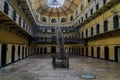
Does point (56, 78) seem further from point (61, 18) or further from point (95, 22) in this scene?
point (61, 18)

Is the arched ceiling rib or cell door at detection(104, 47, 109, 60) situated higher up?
the arched ceiling rib

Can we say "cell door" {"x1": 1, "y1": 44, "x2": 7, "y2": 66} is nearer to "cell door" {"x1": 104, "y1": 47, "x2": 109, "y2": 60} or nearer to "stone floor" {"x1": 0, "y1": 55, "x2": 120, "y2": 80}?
"stone floor" {"x1": 0, "y1": 55, "x2": 120, "y2": 80}

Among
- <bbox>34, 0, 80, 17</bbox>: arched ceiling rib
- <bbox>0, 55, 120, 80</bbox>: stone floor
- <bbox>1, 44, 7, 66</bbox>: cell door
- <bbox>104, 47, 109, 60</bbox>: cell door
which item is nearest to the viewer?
<bbox>0, 55, 120, 80</bbox>: stone floor

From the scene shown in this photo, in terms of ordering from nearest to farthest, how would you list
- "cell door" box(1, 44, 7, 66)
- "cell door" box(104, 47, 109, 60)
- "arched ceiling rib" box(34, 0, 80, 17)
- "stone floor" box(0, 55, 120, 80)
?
"stone floor" box(0, 55, 120, 80), "cell door" box(1, 44, 7, 66), "cell door" box(104, 47, 109, 60), "arched ceiling rib" box(34, 0, 80, 17)

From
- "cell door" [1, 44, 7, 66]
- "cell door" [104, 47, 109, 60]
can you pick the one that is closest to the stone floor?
"cell door" [1, 44, 7, 66]

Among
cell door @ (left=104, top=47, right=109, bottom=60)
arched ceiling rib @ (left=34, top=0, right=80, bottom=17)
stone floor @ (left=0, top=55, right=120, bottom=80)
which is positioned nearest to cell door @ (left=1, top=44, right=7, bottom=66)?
stone floor @ (left=0, top=55, right=120, bottom=80)

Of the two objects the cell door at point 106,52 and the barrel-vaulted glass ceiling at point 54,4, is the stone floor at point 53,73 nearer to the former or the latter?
the cell door at point 106,52

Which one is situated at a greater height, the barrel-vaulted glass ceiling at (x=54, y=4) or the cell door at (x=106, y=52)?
the barrel-vaulted glass ceiling at (x=54, y=4)

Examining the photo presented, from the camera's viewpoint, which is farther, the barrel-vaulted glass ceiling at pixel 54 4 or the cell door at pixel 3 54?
the barrel-vaulted glass ceiling at pixel 54 4

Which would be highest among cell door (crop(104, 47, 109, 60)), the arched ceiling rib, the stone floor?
the arched ceiling rib

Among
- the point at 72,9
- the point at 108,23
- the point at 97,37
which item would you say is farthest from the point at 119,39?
the point at 72,9

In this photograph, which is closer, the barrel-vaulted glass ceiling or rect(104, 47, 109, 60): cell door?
rect(104, 47, 109, 60): cell door

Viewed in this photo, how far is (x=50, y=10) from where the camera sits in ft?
150

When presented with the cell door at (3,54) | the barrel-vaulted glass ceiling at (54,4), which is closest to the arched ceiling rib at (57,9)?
the barrel-vaulted glass ceiling at (54,4)
